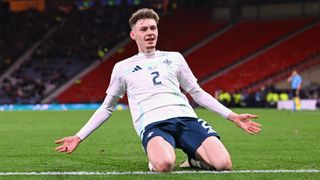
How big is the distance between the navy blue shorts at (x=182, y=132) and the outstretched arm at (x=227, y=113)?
26cm

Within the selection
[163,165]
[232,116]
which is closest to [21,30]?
[232,116]

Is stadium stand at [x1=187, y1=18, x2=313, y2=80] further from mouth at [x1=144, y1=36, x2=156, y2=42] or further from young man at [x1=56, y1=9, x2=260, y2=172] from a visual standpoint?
mouth at [x1=144, y1=36, x2=156, y2=42]

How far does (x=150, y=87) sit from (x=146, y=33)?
616 mm

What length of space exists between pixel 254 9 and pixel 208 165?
3711 centimetres

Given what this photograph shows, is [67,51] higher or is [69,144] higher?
[69,144]

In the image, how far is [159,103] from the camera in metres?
6.94

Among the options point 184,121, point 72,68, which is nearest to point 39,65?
point 72,68

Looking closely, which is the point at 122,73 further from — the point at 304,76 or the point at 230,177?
the point at 304,76

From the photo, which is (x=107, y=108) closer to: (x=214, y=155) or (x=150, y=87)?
(x=150, y=87)

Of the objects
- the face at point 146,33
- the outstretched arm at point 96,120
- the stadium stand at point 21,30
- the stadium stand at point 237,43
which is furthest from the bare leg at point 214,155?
the stadium stand at point 21,30

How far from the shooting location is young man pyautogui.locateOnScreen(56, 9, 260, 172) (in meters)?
6.79

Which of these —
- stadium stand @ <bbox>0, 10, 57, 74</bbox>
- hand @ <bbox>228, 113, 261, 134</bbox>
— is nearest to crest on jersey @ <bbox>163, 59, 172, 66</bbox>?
hand @ <bbox>228, 113, 261, 134</bbox>

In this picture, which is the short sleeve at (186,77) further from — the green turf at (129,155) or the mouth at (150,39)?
the green turf at (129,155)

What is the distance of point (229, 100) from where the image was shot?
35.2 meters
